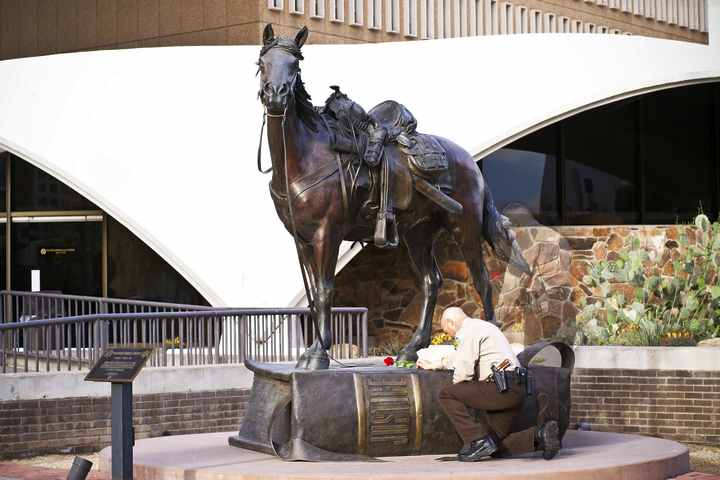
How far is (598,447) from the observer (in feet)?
35.9

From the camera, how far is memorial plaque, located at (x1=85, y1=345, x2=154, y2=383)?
29.8 feet

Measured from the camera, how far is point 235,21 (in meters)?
26.2

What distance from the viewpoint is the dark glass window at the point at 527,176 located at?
71.6ft

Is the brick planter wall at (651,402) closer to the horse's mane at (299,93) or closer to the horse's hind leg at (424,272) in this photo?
the horse's hind leg at (424,272)

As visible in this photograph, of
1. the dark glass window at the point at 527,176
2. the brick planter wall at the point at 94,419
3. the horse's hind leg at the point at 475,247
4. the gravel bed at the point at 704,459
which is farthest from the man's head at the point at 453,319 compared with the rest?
the dark glass window at the point at 527,176

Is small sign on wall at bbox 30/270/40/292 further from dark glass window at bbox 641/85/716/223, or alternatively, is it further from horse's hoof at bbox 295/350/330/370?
horse's hoof at bbox 295/350/330/370

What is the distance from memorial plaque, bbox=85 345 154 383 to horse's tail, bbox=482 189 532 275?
3.24 meters

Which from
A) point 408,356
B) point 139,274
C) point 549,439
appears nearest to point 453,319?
point 549,439

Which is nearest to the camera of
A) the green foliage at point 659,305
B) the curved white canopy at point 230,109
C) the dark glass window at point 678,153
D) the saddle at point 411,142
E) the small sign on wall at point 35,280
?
the saddle at point 411,142

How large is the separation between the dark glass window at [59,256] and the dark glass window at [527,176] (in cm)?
649

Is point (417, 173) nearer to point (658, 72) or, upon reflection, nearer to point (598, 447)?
point (598, 447)

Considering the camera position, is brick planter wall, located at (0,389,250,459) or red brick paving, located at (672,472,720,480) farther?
brick planter wall, located at (0,389,250,459)

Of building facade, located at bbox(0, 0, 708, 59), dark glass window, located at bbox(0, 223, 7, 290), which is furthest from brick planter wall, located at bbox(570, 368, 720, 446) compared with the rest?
building facade, located at bbox(0, 0, 708, 59)

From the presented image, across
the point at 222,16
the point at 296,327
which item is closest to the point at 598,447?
the point at 296,327
